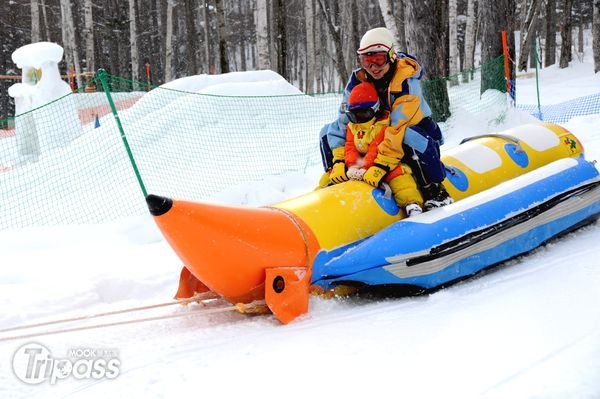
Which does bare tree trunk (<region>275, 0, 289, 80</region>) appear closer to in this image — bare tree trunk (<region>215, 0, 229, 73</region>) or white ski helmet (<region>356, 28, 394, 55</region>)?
bare tree trunk (<region>215, 0, 229, 73</region>)

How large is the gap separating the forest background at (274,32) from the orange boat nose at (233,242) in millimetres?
6063

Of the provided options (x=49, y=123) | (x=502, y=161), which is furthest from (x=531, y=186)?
(x=49, y=123)

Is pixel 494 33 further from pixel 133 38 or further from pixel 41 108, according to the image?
pixel 133 38

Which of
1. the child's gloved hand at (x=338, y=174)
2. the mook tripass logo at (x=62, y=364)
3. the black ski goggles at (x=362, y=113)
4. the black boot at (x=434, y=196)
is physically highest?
the black ski goggles at (x=362, y=113)

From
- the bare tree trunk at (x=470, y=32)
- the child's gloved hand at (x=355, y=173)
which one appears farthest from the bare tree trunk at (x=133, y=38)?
the child's gloved hand at (x=355, y=173)

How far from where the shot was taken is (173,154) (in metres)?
7.99

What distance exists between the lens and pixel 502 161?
460 cm

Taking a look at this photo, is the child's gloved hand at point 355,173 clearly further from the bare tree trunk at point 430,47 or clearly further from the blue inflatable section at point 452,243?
the bare tree trunk at point 430,47

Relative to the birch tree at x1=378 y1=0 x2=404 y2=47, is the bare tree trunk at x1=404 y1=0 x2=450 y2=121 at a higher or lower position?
lower

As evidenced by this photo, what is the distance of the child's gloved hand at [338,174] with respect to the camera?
4.03 m

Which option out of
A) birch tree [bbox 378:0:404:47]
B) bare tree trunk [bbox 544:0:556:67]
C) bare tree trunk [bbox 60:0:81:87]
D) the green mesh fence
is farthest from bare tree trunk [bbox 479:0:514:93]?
bare tree trunk [bbox 544:0:556:67]

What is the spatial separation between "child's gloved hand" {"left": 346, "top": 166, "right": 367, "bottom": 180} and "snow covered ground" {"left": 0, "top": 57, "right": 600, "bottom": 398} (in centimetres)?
87

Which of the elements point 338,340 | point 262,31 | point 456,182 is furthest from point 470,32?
point 338,340

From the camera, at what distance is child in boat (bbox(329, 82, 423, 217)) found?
3820 millimetres
